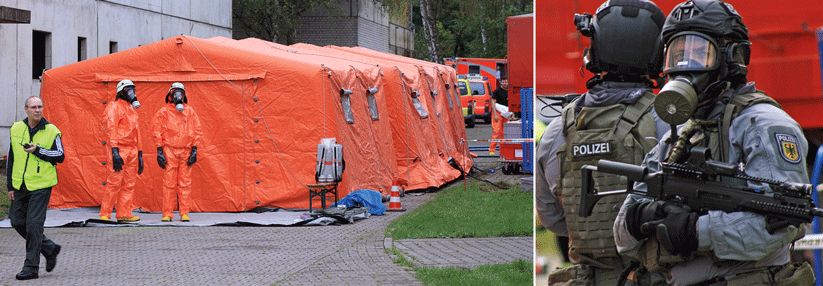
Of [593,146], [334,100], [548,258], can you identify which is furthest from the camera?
[334,100]

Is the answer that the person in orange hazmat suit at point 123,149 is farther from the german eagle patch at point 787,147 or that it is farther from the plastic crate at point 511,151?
the german eagle patch at point 787,147

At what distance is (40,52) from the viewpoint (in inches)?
760

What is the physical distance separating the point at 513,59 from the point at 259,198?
22.5 ft

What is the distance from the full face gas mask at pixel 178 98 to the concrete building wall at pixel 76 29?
7392mm

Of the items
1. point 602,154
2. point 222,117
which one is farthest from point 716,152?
point 222,117

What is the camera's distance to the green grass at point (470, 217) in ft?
33.7

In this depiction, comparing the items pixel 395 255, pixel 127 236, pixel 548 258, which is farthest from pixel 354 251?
pixel 548 258

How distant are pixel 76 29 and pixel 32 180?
12775 mm

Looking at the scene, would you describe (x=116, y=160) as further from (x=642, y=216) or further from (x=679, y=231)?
(x=679, y=231)

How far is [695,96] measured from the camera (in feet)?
8.82

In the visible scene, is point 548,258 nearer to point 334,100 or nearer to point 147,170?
point 334,100

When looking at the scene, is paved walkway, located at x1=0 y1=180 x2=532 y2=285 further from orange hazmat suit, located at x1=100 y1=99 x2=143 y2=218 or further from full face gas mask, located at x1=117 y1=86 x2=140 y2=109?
full face gas mask, located at x1=117 y1=86 x2=140 y2=109

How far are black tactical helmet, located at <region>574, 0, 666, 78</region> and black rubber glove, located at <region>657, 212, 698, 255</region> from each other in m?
1.19

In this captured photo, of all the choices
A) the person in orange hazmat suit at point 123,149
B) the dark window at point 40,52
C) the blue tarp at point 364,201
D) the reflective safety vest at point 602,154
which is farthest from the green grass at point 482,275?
the dark window at point 40,52
